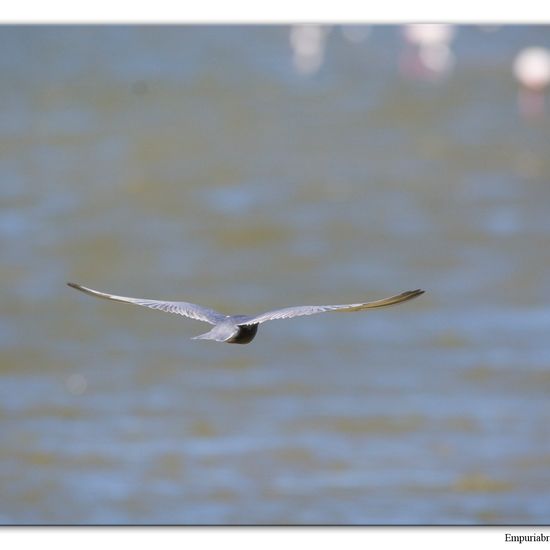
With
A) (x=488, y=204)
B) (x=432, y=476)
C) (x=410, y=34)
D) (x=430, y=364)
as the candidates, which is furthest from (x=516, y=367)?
(x=410, y=34)

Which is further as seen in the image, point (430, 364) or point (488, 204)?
point (488, 204)

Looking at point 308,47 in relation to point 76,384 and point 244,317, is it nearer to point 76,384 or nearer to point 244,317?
point 76,384

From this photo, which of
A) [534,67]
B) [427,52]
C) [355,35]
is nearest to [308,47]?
[355,35]

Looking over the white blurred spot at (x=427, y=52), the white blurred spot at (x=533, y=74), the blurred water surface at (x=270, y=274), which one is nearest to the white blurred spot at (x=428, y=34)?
the white blurred spot at (x=427, y=52)

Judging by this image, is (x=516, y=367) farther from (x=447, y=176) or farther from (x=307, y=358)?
(x=447, y=176)
